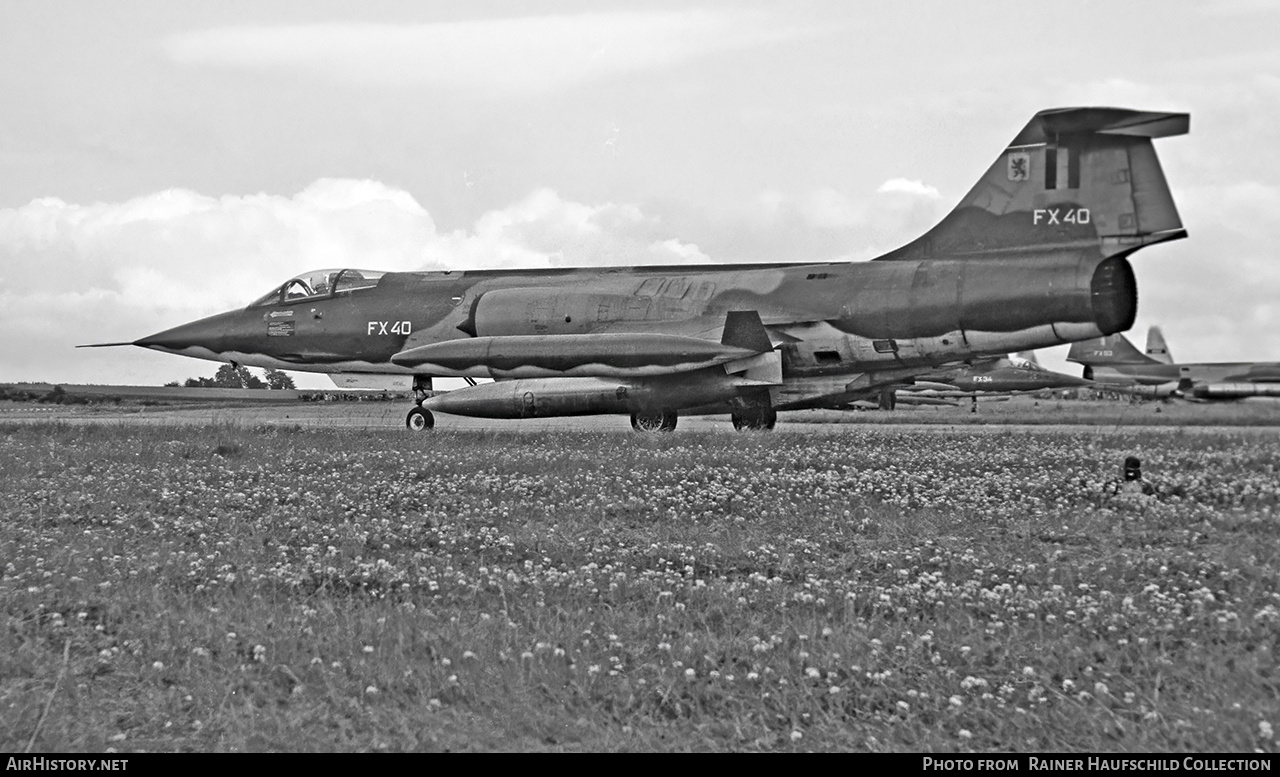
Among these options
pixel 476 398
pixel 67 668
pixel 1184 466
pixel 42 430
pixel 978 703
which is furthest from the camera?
pixel 476 398

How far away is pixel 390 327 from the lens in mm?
25703

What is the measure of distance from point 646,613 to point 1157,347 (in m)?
65.6

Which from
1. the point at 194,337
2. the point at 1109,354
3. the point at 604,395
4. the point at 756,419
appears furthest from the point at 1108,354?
the point at 194,337

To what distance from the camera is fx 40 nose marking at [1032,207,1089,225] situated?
64.7 ft

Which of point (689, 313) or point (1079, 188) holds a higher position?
point (1079, 188)

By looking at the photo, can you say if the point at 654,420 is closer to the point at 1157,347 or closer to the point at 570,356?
the point at 570,356

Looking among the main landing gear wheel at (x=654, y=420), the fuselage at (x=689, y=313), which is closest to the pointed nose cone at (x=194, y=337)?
the fuselage at (x=689, y=313)

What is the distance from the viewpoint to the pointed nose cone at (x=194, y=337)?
27047 mm

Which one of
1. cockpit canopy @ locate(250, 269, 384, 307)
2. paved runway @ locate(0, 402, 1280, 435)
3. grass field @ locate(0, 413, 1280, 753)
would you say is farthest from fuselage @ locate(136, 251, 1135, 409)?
grass field @ locate(0, 413, 1280, 753)

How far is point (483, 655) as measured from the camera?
5.86 m

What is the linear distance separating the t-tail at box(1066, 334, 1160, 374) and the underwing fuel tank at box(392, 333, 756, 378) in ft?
146
